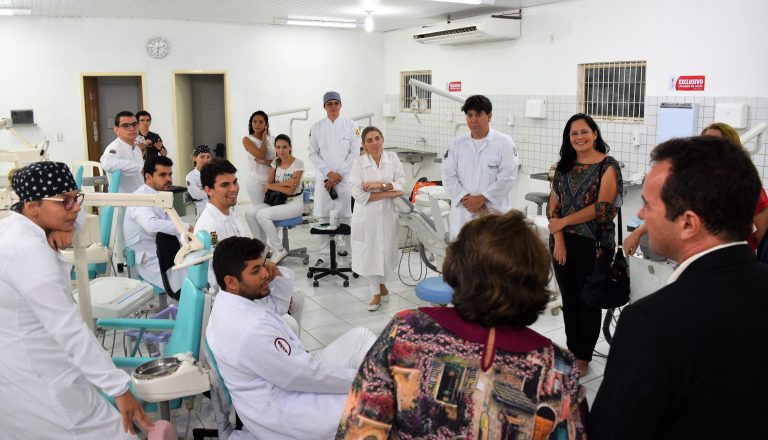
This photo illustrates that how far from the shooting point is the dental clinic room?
115cm

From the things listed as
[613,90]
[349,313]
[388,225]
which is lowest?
[349,313]

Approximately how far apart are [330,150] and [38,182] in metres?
4.52

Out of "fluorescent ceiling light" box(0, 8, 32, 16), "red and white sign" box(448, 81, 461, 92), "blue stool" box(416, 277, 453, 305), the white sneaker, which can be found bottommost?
the white sneaker

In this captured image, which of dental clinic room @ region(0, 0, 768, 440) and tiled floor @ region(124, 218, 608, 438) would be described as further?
tiled floor @ region(124, 218, 608, 438)

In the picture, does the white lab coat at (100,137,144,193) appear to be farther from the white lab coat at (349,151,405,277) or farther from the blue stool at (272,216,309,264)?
the white lab coat at (349,151,405,277)

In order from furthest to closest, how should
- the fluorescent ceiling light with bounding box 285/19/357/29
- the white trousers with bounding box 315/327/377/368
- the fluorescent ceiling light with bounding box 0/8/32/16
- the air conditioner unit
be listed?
the fluorescent ceiling light with bounding box 285/19/357/29 < the fluorescent ceiling light with bounding box 0/8/32/16 < the air conditioner unit < the white trousers with bounding box 315/327/377/368

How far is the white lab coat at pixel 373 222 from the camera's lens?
15.8 ft

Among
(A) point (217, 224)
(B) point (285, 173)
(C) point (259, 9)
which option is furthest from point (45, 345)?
(C) point (259, 9)

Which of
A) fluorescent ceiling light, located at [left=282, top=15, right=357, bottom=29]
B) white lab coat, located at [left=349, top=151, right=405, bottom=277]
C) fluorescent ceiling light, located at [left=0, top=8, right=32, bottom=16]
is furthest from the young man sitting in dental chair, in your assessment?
fluorescent ceiling light, located at [left=0, top=8, right=32, bottom=16]

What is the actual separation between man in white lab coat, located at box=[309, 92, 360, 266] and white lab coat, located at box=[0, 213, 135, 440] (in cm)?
426

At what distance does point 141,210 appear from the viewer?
3818mm

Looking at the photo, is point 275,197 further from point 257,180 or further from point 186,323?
point 186,323

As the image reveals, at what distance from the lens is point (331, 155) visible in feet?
21.4

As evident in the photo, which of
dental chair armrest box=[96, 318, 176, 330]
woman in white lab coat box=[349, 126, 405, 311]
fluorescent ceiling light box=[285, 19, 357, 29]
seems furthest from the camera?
fluorescent ceiling light box=[285, 19, 357, 29]
